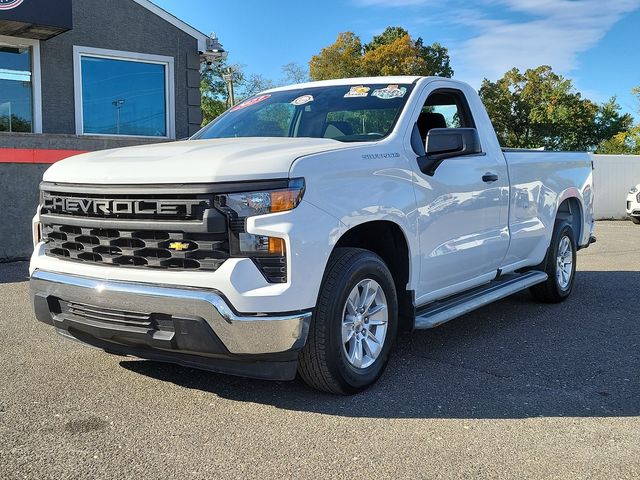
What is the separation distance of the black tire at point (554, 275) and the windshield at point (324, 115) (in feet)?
8.89

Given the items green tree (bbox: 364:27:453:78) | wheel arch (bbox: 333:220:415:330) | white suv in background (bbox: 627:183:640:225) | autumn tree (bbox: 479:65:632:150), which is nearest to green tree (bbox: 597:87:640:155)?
autumn tree (bbox: 479:65:632:150)

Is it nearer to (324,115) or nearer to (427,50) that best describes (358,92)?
(324,115)

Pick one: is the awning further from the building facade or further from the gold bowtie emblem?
the gold bowtie emblem

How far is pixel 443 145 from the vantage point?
4449 millimetres

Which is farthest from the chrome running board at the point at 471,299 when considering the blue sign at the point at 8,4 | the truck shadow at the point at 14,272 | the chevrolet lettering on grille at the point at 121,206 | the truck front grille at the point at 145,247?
the blue sign at the point at 8,4

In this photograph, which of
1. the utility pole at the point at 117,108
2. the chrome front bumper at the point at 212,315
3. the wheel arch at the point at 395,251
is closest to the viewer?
the chrome front bumper at the point at 212,315

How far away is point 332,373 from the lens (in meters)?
3.68

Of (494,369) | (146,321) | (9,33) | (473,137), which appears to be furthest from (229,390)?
(9,33)

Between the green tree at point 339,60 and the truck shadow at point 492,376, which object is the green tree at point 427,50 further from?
the truck shadow at point 492,376

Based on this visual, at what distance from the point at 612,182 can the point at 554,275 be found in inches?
572

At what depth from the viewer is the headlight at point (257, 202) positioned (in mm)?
3330

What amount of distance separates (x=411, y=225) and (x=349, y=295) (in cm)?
76

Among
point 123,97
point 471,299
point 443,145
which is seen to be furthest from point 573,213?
point 123,97

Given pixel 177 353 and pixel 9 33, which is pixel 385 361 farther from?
pixel 9 33
